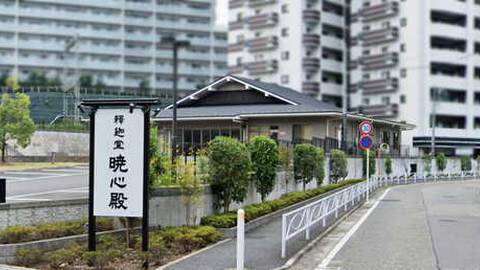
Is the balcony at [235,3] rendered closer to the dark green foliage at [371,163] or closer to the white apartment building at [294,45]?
the white apartment building at [294,45]

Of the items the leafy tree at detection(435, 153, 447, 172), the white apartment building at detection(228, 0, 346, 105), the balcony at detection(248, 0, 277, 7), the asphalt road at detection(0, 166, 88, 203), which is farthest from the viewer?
the balcony at detection(248, 0, 277, 7)

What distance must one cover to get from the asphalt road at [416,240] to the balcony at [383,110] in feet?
143

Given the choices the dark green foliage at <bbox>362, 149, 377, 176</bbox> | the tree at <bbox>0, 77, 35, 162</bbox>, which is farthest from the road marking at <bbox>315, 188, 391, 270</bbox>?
the tree at <bbox>0, 77, 35, 162</bbox>

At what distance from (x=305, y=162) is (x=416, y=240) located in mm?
10250

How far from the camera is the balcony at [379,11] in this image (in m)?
66.7

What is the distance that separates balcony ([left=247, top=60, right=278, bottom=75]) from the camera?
241 ft

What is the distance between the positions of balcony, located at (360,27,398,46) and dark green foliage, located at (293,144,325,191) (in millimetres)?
45676

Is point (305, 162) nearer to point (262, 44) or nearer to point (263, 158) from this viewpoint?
point (263, 158)

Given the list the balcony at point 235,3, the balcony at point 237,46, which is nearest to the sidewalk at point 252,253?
the balcony at point 237,46

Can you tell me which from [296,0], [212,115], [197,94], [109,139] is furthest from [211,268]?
[296,0]

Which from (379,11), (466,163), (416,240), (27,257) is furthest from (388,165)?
(27,257)

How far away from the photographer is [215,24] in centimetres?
9194

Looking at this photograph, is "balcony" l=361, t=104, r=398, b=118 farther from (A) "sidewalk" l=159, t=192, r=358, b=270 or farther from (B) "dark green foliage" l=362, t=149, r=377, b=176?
(A) "sidewalk" l=159, t=192, r=358, b=270

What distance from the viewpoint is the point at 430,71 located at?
63.5 m
